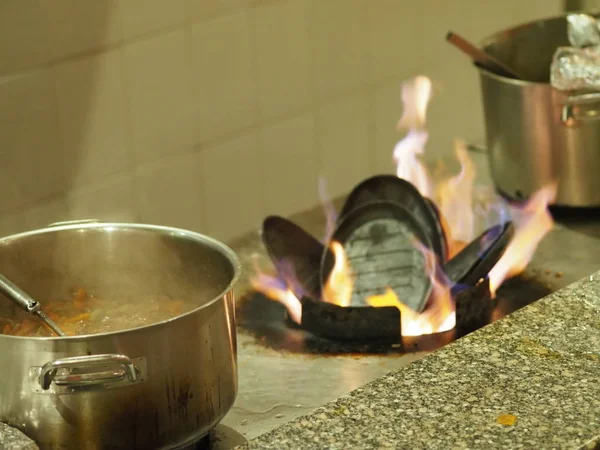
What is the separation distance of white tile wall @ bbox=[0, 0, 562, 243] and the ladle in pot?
0.50 m

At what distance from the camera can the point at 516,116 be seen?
4.61 ft

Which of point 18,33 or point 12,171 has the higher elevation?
point 18,33

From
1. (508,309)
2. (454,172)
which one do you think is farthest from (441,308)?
(454,172)

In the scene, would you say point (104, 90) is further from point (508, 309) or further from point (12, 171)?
point (508, 309)

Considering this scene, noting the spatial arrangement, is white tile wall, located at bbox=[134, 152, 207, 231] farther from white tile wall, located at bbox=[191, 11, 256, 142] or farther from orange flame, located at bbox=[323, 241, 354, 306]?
orange flame, located at bbox=[323, 241, 354, 306]

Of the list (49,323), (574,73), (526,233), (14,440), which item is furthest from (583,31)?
(14,440)

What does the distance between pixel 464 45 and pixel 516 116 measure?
→ 12 cm

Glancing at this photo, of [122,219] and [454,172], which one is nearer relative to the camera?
[122,219]

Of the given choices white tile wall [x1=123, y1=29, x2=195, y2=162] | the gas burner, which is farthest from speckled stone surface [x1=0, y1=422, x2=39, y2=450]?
white tile wall [x1=123, y1=29, x2=195, y2=162]

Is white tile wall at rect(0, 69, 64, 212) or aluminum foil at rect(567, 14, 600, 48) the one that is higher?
aluminum foil at rect(567, 14, 600, 48)

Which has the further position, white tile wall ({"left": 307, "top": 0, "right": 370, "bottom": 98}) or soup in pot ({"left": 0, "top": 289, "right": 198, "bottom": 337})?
white tile wall ({"left": 307, "top": 0, "right": 370, "bottom": 98})

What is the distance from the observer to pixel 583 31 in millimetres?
1497

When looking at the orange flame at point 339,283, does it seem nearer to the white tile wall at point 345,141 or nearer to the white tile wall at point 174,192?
the white tile wall at point 174,192

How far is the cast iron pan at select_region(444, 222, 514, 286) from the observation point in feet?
4.02
